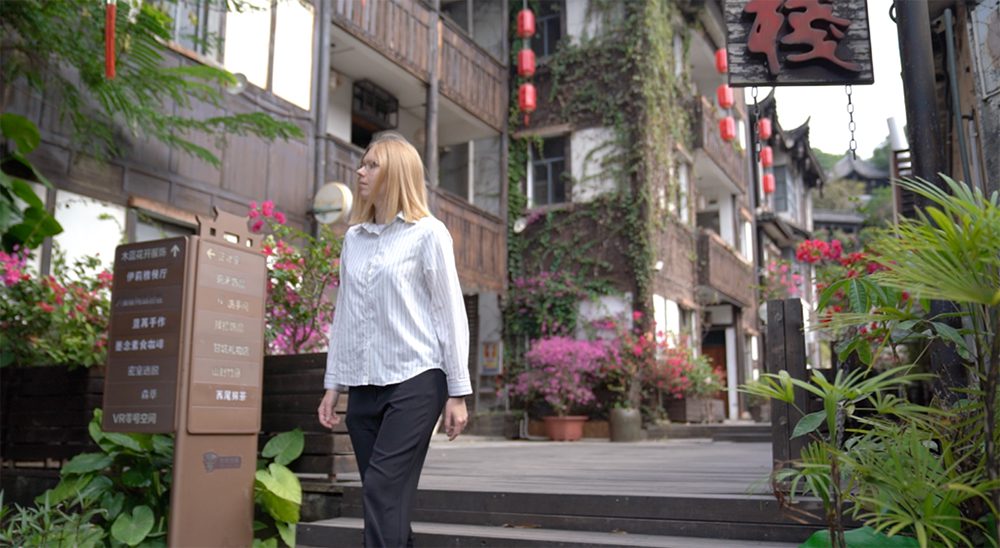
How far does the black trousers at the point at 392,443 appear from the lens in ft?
8.32

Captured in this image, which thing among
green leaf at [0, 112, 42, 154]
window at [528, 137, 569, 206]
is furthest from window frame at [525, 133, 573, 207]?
green leaf at [0, 112, 42, 154]

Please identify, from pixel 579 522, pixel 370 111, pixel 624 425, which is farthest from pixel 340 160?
pixel 579 522

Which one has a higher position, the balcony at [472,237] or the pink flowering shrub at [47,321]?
the balcony at [472,237]

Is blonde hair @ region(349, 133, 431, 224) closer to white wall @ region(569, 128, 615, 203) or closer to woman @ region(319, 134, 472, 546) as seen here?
woman @ region(319, 134, 472, 546)

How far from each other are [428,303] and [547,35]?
563 inches

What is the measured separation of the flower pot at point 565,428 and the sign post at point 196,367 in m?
9.36

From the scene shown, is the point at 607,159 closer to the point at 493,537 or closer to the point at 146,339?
the point at 146,339

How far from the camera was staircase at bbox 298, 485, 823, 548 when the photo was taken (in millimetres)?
3627

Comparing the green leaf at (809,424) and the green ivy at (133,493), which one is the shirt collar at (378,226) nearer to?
the green leaf at (809,424)

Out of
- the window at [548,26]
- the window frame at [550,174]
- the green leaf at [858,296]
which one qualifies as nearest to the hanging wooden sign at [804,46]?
the green leaf at [858,296]

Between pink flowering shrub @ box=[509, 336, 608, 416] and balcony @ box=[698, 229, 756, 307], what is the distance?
3919 mm

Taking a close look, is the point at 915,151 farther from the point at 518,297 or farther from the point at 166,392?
the point at 518,297

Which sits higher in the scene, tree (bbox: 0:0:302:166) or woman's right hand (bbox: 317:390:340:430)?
tree (bbox: 0:0:302:166)

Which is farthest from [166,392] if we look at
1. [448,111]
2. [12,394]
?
[448,111]
